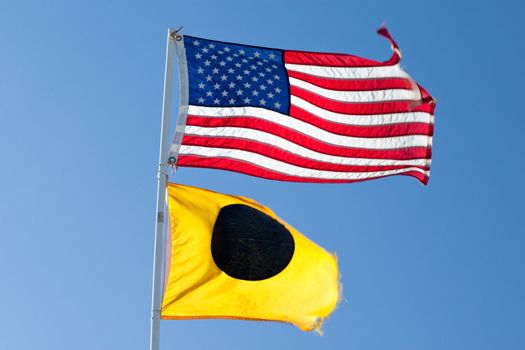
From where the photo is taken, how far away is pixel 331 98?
24922mm

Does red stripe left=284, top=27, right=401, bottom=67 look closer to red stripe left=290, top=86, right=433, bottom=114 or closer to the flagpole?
red stripe left=290, top=86, right=433, bottom=114

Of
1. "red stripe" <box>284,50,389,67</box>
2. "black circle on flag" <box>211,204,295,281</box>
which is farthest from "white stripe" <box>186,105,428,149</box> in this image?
"black circle on flag" <box>211,204,295,281</box>

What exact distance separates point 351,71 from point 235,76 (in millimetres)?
3080

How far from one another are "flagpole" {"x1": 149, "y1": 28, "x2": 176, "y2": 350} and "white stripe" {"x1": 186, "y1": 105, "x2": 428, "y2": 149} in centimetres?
54

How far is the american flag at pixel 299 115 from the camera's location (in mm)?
23203

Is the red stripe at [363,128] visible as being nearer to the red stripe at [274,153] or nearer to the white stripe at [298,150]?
the white stripe at [298,150]

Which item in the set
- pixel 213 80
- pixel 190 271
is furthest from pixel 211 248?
pixel 213 80

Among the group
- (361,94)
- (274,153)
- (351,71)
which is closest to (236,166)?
(274,153)

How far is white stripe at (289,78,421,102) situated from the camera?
24.8 meters

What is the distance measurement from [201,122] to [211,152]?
71 centimetres

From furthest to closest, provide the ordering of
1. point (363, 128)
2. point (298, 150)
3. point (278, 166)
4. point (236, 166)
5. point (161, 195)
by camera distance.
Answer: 1. point (363, 128)
2. point (298, 150)
3. point (278, 166)
4. point (236, 166)
5. point (161, 195)

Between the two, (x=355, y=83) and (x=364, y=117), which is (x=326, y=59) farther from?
(x=364, y=117)

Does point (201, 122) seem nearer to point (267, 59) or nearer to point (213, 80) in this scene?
point (213, 80)

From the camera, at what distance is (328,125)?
24812 mm
